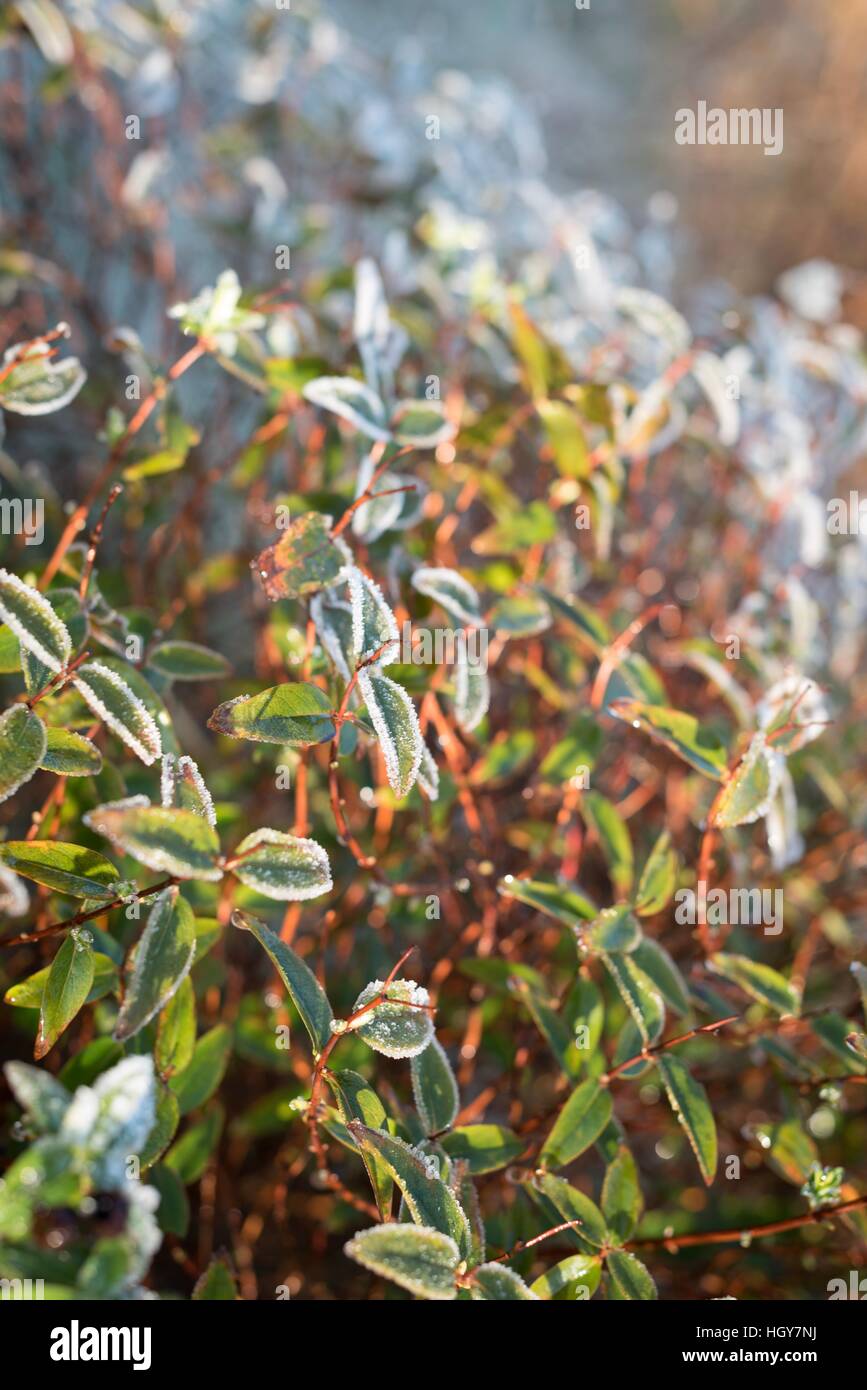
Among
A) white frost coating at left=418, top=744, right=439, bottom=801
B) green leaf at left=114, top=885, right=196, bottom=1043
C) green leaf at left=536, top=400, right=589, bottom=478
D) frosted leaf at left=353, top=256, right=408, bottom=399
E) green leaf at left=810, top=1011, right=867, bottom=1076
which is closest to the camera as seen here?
green leaf at left=114, top=885, right=196, bottom=1043

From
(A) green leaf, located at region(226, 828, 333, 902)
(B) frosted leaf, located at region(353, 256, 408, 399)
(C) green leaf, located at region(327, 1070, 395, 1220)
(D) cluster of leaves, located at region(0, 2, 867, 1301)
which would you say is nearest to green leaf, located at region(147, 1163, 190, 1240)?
(D) cluster of leaves, located at region(0, 2, 867, 1301)

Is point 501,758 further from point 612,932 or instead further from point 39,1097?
point 39,1097

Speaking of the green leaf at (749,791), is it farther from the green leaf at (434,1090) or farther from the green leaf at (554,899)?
the green leaf at (434,1090)

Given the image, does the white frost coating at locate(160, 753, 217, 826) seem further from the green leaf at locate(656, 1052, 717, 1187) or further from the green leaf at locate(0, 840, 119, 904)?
the green leaf at locate(656, 1052, 717, 1187)

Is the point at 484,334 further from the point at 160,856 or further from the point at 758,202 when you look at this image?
the point at 758,202

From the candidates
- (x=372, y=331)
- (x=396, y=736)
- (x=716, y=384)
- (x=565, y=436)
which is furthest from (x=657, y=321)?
(x=396, y=736)

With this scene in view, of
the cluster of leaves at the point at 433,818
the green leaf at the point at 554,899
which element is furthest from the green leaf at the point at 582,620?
the green leaf at the point at 554,899

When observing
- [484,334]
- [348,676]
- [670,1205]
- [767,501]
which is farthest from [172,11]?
[670,1205]
